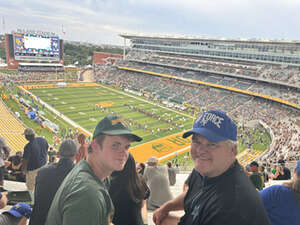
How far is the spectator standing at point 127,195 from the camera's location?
2.99 meters

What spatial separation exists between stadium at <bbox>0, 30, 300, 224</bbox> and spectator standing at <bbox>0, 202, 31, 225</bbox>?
1556 centimetres

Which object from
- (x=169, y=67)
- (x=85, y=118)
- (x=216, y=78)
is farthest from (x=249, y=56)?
(x=85, y=118)

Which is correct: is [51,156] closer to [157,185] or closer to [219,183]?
[157,185]

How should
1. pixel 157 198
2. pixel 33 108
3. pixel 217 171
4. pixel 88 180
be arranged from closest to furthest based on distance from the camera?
pixel 88 180
pixel 217 171
pixel 157 198
pixel 33 108

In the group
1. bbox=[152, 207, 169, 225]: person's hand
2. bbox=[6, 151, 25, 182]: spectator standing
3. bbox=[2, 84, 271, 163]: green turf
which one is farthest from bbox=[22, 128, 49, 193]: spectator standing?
bbox=[2, 84, 271, 163]: green turf

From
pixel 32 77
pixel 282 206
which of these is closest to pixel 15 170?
pixel 282 206

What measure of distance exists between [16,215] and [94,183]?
1848 mm

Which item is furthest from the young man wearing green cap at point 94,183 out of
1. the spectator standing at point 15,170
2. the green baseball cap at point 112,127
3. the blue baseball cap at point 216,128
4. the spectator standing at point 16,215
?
the spectator standing at point 15,170

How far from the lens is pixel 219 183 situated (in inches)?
79.9

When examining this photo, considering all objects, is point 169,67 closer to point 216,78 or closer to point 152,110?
point 216,78

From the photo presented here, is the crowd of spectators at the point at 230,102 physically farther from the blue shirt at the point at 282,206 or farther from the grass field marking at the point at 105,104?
the blue shirt at the point at 282,206

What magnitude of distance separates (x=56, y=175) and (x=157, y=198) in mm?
2351

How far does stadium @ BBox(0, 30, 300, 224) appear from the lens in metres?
28.4

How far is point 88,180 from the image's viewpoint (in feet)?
6.25
